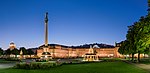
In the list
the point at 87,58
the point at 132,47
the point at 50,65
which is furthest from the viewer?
the point at 87,58

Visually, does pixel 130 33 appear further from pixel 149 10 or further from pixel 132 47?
pixel 149 10

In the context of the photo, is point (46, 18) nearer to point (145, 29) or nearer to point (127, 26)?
point (145, 29)

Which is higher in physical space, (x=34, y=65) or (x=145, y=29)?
(x=145, y=29)

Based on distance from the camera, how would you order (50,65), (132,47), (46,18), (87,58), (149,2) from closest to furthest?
(149,2) < (50,65) < (46,18) < (132,47) < (87,58)

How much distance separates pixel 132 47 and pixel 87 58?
24472 millimetres

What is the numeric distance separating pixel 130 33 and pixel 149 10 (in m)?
46.9

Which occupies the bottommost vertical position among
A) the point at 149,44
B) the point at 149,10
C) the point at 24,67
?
the point at 24,67

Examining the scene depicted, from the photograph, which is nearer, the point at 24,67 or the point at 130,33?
the point at 24,67

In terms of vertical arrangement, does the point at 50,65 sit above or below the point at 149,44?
below

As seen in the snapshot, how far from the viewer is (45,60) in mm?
52531

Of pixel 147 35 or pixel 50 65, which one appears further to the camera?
pixel 50 65

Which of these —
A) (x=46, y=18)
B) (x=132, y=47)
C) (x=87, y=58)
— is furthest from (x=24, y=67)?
(x=87, y=58)

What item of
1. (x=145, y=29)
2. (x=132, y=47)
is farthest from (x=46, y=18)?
(x=132, y=47)

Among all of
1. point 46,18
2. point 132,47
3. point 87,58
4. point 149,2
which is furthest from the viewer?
point 87,58
